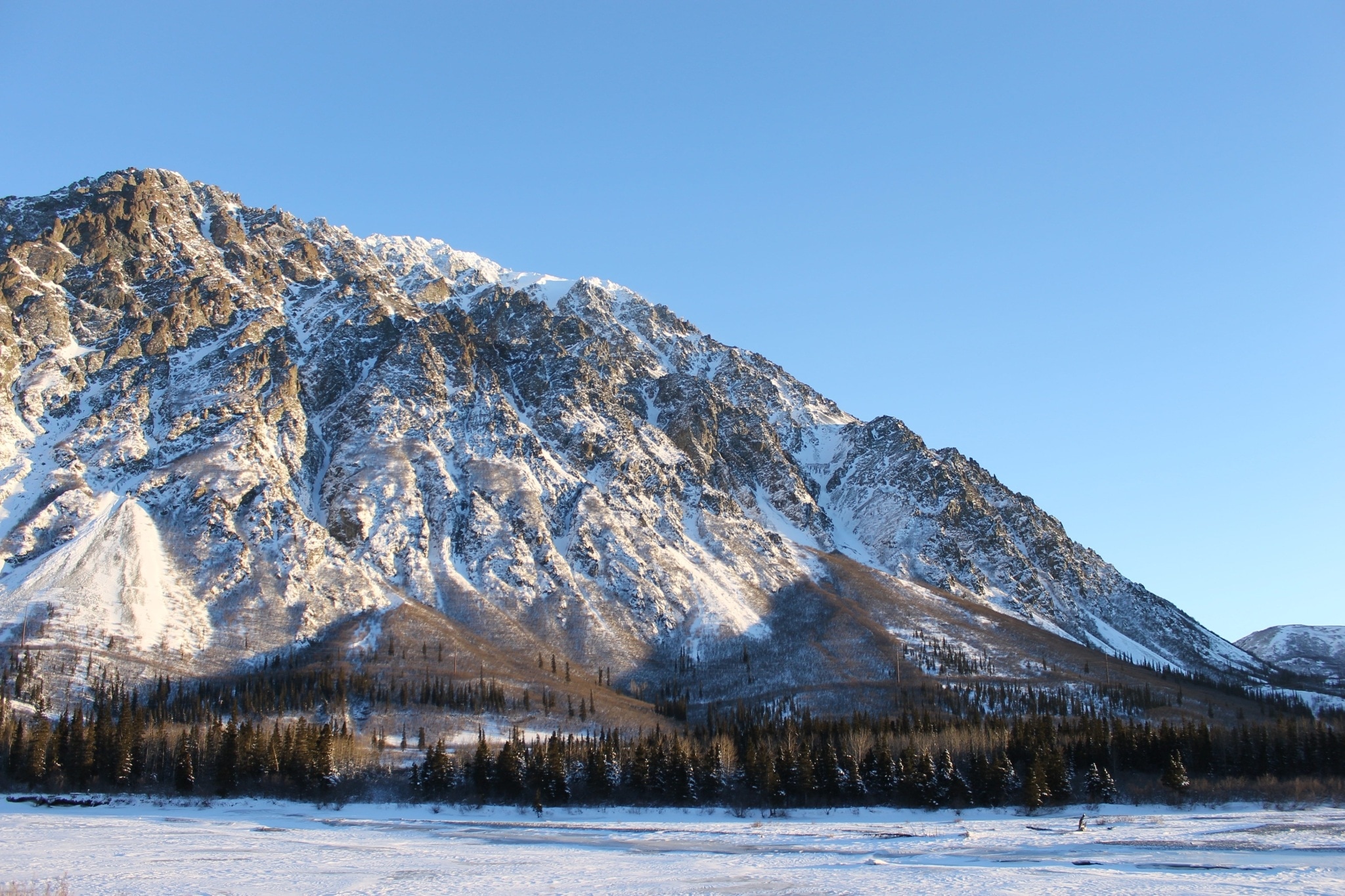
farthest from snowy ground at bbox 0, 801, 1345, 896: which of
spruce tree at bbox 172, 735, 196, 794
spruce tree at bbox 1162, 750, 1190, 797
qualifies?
spruce tree at bbox 172, 735, 196, 794

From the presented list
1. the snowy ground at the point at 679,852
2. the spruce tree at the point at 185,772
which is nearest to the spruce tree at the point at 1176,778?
the snowy ground at the point at 679,852

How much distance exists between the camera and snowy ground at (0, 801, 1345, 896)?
6109 centimetres

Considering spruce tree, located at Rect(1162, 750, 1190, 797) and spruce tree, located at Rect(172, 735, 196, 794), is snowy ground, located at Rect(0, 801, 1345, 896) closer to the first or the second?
spruce tree, located at Rect(1162, 750, 1190, 797)

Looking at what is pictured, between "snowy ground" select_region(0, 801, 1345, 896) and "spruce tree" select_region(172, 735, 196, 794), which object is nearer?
"snowy ground" select_region(0, 801, 1345, 896)

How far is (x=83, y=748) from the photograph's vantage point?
5394 inches

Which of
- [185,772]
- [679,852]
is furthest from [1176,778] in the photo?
[185,772]

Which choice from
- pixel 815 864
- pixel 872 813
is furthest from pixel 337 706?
pixel 815 864

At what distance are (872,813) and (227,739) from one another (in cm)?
8749

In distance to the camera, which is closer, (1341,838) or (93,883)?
(93,883)

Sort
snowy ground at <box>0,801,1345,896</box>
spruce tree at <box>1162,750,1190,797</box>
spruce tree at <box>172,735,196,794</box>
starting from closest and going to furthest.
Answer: snowy ground at <box>0,801,1345,896</box> → spruce tree at <box>1162,750,1190,797</box> → spruce tree at <box>172,735,196,794</box>

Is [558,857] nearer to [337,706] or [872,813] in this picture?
[872,813]

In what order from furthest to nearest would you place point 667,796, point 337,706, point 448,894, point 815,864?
point 337,706
point 667,796
point 815,864
point 448,894

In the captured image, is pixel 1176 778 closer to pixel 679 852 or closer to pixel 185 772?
pixel 679 852

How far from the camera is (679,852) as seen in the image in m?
82.2
